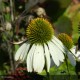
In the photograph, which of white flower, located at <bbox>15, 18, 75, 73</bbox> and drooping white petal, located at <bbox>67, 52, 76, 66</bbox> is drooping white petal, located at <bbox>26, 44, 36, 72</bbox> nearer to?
white flower, located at <bbox>15, 18, 75, 73</bbox>

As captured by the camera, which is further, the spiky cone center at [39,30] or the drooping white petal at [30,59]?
the spiky cone center at [39,30]

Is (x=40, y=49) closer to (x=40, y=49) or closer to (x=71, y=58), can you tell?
(x=40, y=49)

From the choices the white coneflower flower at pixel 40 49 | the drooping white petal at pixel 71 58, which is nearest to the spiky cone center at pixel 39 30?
the white coneflower flower at pixel 40 49

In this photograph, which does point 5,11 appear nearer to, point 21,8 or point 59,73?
point 21,8

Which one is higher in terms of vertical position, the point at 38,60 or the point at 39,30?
the point at 39,30

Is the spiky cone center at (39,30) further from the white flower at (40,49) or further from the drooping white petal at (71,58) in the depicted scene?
the drooping white petal at (71,58)

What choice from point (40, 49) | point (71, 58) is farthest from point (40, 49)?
point (71, 58)

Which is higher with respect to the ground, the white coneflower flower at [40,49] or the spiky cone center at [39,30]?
the spiky cone center at [39,30]
